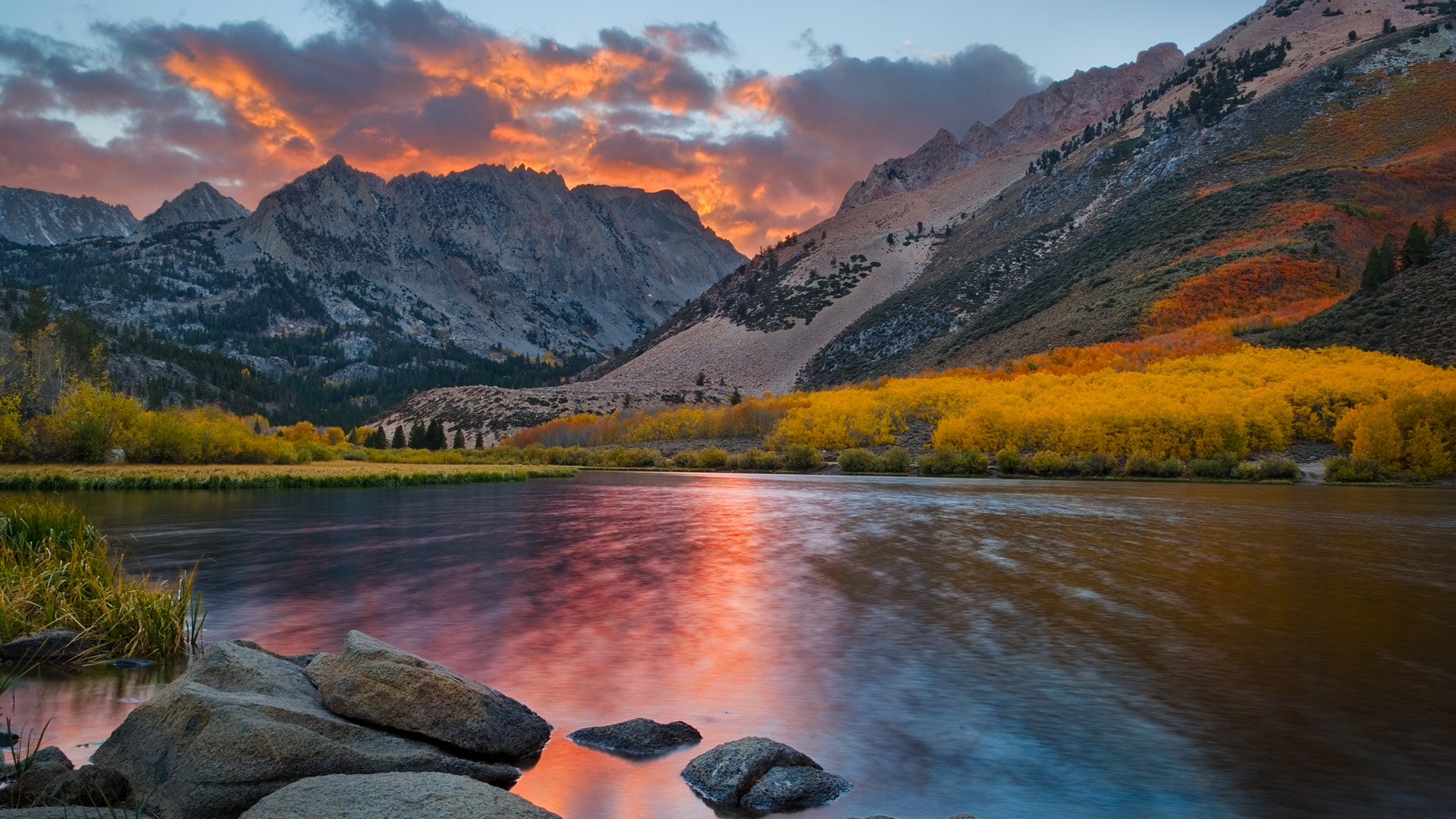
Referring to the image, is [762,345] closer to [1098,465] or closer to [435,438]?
[435,438]

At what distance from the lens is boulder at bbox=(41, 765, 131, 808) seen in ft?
18.9

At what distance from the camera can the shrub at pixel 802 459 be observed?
75688 mm

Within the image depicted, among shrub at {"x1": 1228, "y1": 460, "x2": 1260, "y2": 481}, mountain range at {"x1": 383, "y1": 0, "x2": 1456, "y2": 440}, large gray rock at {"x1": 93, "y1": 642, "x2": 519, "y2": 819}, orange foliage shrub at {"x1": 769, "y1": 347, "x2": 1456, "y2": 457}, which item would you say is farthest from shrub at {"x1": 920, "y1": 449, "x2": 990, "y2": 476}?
large gray rock at {"x1": 93, "y1": 642, "x2": 519, "y2": 819}

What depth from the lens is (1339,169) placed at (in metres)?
94.8

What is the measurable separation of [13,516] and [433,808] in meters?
15.1

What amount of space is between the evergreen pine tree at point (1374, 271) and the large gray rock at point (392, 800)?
81.1 meters

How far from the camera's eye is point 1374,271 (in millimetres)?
67125

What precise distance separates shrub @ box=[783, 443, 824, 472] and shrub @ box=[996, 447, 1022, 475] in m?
17.1

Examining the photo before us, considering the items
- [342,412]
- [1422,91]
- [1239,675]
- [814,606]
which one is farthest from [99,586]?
[342,412]

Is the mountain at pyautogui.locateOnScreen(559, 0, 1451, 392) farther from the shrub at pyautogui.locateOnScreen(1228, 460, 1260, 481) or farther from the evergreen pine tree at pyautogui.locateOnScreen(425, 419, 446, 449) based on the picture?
the evergreen pine tree at pyautogui.locateOnScreen(425, 419, 446, 449)

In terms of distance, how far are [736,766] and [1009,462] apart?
59.3 m

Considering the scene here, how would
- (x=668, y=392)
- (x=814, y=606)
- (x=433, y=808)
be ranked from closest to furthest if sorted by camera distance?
(x=433, y=808)
(x=814, y=606)
(x=668, y=392)

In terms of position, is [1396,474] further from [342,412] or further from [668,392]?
[342,412]

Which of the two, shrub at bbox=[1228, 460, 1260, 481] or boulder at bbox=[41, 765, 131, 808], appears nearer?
boulder at bbox=[41, 765, 131, 808]
